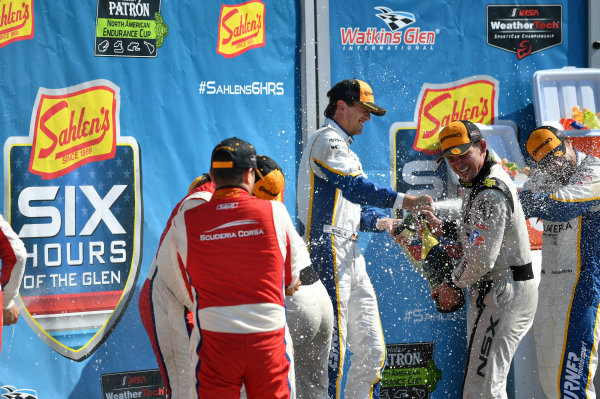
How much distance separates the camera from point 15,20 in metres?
5.06

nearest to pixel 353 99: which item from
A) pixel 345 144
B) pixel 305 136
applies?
pixel 345 144

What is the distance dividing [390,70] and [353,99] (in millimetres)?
1105

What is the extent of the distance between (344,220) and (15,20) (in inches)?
98.4

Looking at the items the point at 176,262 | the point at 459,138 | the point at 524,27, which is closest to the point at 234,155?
the point at 176,262

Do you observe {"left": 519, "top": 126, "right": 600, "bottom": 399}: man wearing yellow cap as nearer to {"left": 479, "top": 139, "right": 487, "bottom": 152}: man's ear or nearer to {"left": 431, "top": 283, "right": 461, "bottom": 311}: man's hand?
{"left": 479, "top": 139, "right": 487, "bottom": 152}: man's ear

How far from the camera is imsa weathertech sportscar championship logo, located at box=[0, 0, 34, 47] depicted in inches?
198

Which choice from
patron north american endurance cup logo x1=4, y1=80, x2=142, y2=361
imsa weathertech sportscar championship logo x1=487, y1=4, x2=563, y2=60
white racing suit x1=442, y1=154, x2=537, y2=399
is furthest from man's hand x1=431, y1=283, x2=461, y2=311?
imsa weathertech sportscar championship logo x1=487, y1=4, x2=563, y2=60

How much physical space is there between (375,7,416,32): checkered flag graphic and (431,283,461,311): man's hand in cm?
228

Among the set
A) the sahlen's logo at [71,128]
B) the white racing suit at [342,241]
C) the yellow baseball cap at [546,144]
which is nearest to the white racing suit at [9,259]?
the sahlen's logo at [71,128]

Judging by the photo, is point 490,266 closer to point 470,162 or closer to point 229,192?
point 470,162

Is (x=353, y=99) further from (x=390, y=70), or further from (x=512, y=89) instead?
(x=512, y=89)

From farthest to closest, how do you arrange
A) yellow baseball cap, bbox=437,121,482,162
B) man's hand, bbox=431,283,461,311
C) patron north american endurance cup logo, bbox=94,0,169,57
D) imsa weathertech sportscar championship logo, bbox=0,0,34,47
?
patron north american endurance cup logo, bbox=94,0,169,57, imsa weathertech sportscar championship logo, bbox=0,0,34,47, man's hand, bbox=431,283,461,311, yellow baseball cap, bbox=437,121,482,162

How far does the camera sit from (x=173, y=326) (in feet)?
13.0

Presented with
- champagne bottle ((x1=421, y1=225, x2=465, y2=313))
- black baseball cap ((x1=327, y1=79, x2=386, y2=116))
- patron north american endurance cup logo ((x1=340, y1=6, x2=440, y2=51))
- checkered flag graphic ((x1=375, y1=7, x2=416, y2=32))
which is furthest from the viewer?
checkered flag graphic ((x1=375, y1=7, x2=416, y2=32))
